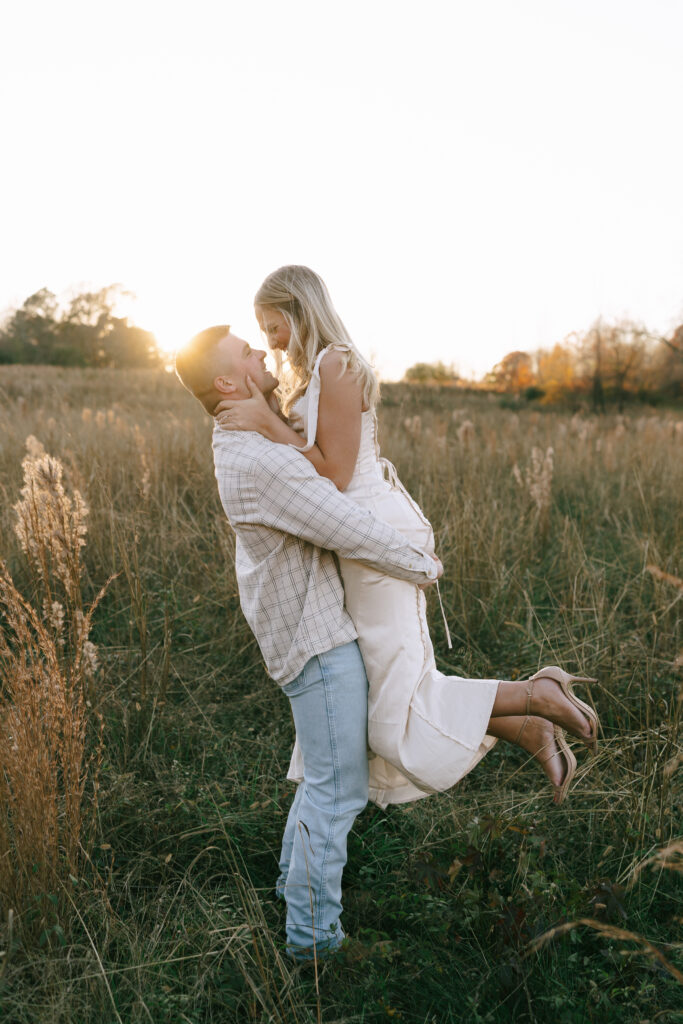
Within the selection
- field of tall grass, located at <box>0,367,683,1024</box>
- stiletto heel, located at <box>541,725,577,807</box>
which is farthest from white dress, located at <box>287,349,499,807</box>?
field of tall grass, located at <box>0,367,683,1024</box>

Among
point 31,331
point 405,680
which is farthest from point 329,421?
point 31,331

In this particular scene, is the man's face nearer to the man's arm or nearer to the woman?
the woman

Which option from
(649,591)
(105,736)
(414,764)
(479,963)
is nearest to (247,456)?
(414,764)

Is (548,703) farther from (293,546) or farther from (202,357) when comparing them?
(202,357)

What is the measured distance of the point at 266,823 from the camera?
2.50 meters

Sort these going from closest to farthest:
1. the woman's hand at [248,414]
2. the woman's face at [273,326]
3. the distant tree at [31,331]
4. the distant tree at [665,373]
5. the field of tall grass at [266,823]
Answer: the field of tall grass at [266,823] → the woman's hand at [248,414] → the woman's face at [273,326] → the distant tree at [665,373] → the distant tree at [31,331]

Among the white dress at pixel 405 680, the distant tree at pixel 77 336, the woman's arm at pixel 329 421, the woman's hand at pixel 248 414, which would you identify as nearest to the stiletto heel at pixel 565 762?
the white dress at pixel 405 680

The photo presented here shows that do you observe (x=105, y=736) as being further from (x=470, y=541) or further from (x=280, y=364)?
(x=470, y=541)

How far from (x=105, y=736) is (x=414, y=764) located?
5.26 ft

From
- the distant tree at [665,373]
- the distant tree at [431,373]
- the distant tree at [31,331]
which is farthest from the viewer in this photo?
the distant tree at [31,331]

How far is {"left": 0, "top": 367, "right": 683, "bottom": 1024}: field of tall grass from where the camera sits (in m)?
1.79

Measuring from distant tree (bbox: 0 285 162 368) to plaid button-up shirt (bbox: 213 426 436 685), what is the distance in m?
29.2

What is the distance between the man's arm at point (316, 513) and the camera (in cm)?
181

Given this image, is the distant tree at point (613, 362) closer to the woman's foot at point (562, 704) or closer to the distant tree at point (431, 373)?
the distant tree at point (431, 373)
